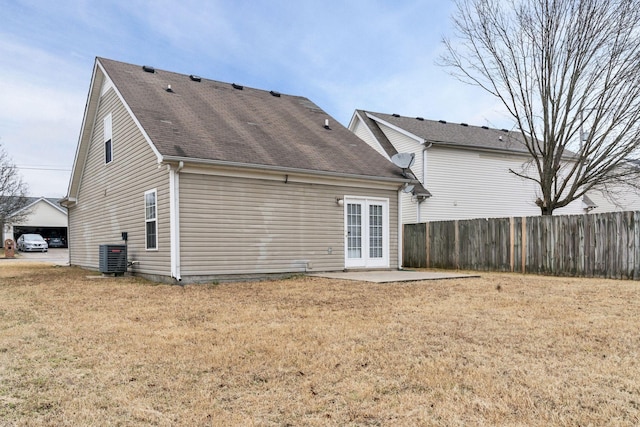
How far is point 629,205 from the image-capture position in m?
23.7

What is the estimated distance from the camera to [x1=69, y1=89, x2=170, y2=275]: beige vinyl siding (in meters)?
10.1

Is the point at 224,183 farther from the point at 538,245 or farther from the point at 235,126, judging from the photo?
the point at 538,245

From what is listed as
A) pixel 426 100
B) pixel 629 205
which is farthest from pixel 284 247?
pixel 629 205

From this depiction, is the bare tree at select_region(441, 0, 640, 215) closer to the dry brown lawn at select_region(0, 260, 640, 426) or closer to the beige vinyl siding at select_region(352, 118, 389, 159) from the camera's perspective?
the beige vinyl siding at select_region(352, 118, 389, 159)

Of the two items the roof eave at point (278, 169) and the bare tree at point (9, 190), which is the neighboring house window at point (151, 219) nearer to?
the roof eave at point (278, 169)

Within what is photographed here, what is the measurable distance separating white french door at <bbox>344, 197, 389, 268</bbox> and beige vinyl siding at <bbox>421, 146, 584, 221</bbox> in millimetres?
4947

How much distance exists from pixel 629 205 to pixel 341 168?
778 inches

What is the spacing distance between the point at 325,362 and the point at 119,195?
1054 centimetres

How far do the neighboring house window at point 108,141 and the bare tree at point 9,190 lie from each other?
71.5ft

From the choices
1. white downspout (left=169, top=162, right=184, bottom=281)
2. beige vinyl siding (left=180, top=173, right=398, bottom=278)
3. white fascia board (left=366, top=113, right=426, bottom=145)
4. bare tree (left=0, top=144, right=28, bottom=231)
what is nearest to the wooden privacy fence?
beige vinyl siding (left=180, top=173, right=398, bottom=278)

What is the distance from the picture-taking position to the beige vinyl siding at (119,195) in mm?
10102

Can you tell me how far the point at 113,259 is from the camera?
11.3m

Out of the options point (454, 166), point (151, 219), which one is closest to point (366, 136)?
point (454, 166)

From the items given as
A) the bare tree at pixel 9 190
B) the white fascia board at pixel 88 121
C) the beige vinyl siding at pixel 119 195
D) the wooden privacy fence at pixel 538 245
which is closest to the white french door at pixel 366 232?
the wooden privacy fence at pixel 538 245
